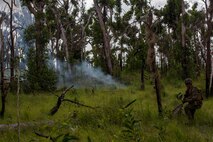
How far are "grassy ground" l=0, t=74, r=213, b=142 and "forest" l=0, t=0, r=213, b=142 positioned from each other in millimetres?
24

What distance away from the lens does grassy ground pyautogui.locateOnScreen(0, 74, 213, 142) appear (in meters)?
6.03

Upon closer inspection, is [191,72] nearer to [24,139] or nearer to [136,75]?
[136,75]

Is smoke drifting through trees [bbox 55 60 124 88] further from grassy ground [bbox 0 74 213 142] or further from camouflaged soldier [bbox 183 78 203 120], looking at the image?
camouflaged soldier [bbox 183 78 203 120]

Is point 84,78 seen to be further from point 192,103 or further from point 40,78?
point 192,103

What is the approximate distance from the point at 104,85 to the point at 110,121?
13.0m

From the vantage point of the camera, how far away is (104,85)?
23.9 m

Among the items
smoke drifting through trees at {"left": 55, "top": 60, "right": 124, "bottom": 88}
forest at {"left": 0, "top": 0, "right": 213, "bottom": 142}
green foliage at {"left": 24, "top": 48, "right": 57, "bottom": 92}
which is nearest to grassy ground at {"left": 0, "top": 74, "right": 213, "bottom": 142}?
forest at {"left": 0, "top": 0, "right": 213, "bottom": 142}

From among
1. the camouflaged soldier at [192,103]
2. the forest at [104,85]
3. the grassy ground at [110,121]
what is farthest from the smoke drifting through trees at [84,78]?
the camouflaged soldier at [192,103]

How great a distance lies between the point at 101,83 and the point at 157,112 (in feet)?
41.8

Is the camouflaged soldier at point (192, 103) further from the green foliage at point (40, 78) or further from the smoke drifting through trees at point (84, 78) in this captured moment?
the smoke drifting through trees at point (84, 78)

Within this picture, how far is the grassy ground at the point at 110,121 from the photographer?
6.03 m

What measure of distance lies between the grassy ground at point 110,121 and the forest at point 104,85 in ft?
0.08

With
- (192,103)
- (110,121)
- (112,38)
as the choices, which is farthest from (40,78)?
(112,38)

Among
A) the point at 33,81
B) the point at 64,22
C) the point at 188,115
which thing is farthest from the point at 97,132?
the point at 64,22
